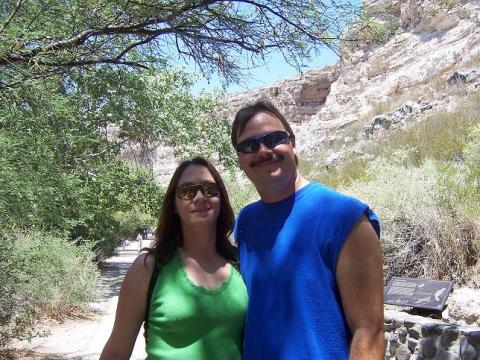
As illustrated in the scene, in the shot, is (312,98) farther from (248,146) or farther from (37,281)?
(248,146)

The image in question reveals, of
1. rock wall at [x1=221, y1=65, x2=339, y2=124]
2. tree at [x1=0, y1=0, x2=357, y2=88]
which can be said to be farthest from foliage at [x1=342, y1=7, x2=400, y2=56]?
rock wall at [x1=221, y1=65, x2=339, y2=124]

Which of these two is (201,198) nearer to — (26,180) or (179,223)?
(179,223)

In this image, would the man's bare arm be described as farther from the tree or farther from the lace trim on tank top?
the tree

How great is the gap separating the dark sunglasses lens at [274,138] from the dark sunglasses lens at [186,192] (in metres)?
0.35

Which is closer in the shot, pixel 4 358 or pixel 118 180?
pixel 4 358

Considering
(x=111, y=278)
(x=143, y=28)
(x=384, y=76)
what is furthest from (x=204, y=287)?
(x=384, y=76)

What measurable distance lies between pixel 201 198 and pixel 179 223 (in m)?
0.13

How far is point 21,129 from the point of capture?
539 centimetres

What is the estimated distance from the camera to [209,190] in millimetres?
1836

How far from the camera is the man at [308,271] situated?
4.46ft

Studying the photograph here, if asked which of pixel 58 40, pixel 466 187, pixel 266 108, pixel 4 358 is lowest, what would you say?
pixel 4 358

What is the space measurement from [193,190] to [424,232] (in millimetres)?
4824

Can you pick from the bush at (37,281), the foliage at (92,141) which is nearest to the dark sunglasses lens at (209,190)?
the foliage at (92,141)

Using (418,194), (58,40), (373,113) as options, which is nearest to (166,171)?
(373,113)
